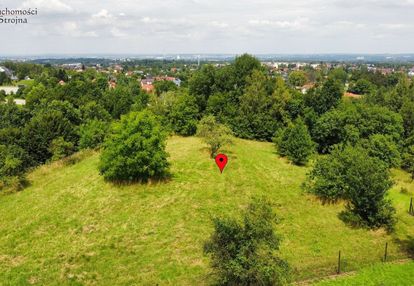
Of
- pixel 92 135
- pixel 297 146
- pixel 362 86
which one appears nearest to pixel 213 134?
pixel 297 146

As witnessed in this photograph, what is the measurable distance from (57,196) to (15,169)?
659 centimetres

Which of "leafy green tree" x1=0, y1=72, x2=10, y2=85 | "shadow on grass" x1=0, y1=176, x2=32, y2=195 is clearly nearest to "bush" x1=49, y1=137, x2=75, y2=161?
"shadow on grass" x1=0, y1=176, x2=32, y2=195

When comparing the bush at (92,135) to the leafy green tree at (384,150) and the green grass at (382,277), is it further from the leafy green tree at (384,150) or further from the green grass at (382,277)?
the green grass at (382,277)

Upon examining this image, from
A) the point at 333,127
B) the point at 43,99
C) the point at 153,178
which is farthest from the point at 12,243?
the point at 43,99

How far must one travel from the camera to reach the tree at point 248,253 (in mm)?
12734

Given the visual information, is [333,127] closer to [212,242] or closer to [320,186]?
[320,186]

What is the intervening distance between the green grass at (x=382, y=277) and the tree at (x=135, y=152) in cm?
1469

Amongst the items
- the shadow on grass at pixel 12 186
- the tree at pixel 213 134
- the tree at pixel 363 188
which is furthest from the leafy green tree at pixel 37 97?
the tree at pixel 363 188

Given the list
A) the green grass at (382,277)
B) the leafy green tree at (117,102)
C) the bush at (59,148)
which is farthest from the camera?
the leafy green tree at (117,102)

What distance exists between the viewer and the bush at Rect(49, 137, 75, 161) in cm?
3691

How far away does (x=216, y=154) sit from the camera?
3288 centimetres

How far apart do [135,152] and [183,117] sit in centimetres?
1940

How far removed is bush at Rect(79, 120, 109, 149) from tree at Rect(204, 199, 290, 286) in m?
28.2

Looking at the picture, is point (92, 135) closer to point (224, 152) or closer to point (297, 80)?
point (224, 152)
